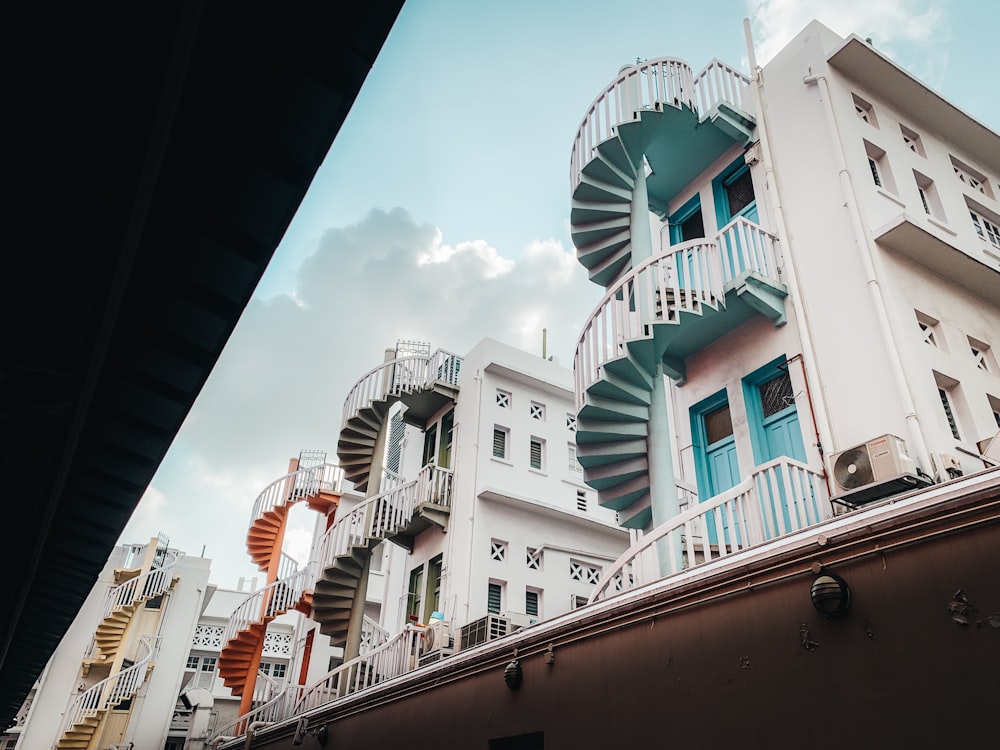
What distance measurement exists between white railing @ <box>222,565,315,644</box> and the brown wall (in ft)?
42.3

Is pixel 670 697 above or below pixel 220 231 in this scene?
below

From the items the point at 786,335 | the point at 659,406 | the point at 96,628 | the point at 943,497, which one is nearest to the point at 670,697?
the point at 943,497

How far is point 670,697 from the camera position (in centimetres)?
610

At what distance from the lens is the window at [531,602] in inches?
586

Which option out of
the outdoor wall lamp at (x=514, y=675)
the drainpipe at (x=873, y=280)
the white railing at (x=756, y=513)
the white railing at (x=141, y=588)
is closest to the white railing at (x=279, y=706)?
the outdoor wall lamp at (x=514, y=675)

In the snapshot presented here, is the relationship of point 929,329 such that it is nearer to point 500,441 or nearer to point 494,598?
point 494,598

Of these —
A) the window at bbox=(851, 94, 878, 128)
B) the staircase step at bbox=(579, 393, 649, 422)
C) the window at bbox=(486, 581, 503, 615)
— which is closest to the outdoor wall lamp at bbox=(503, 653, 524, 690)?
the staircase step at bbox=(579, 393, 649, 422)

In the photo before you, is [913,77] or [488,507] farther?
[488,507]

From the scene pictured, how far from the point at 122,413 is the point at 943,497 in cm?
512

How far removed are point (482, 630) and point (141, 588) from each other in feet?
60.4

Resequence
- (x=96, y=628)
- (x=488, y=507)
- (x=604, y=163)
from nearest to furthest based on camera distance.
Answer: (x=604, y=163)
(x=488, y=507)
(x=96, y=628)

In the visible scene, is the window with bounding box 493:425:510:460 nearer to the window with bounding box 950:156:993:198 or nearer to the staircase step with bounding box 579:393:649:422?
the staircase step with bounding box 579:393:649:422

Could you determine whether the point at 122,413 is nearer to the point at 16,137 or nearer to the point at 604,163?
the point at 16,137

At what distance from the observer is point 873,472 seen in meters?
6.54
